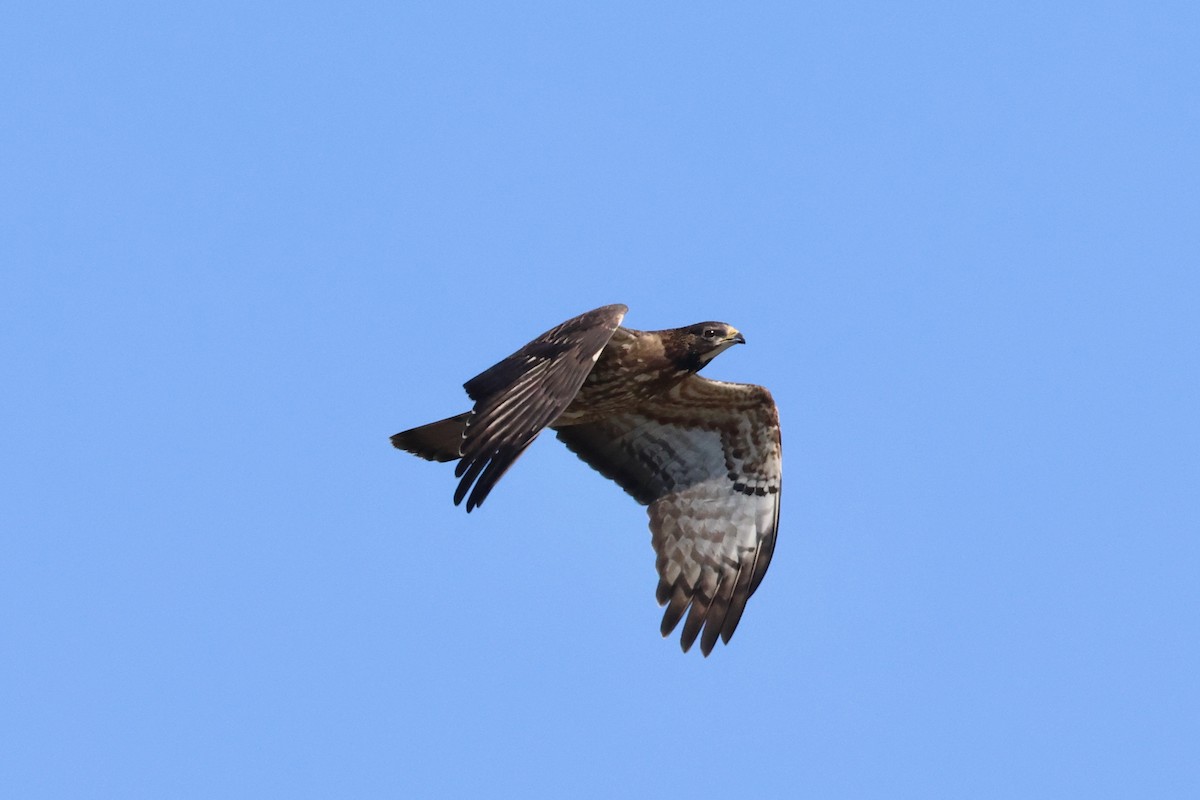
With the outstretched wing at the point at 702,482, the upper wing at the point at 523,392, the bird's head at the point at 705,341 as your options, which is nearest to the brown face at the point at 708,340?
the bird's head at the point at 705,341

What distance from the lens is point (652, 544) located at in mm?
15484

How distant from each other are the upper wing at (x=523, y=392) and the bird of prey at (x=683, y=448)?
0.04 metres

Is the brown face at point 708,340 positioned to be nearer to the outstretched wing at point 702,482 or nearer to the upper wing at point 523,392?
the outstretched wing at point 702,482

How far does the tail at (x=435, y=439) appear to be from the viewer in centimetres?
1452

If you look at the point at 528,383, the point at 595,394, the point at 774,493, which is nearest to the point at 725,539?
the point at 774,493

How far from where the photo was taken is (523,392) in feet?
41.8

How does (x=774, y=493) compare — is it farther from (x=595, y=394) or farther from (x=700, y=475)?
(x=595, y=394)

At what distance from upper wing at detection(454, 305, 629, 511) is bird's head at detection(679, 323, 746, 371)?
940 millimetres

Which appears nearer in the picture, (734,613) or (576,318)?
(576,318)

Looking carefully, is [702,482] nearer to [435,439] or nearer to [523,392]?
[435,439]

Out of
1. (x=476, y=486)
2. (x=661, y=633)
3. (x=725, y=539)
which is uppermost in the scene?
(x=725, y=539)

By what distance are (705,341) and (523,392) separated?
223cm

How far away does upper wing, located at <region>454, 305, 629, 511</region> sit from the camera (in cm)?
1205

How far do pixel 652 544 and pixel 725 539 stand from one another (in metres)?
0.63
